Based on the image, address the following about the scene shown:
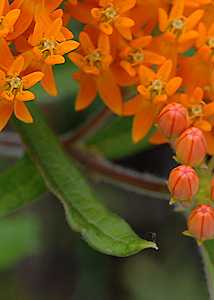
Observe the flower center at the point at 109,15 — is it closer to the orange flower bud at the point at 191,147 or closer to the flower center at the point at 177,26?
the flower center at the point at 177,26

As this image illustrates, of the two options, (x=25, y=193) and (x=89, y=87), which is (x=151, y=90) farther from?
(x=25, y=193)

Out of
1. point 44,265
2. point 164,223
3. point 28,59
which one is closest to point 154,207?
point 164,223

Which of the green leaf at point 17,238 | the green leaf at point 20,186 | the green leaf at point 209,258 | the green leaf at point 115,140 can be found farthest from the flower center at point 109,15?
the green leaf at point 17,238

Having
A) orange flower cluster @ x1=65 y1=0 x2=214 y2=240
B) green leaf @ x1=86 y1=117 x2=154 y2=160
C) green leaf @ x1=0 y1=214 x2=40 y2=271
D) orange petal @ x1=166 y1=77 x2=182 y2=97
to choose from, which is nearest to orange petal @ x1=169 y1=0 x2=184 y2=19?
orange flower cluster @ x1=65 y1=0 x2=214 y2=240

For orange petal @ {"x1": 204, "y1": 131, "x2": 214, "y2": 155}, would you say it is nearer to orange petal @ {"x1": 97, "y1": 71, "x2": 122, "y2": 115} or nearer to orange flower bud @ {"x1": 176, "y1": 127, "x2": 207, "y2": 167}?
orange flower bud @ {"x1": 176, "y1": 127, "x2": 207, "y2": 167}

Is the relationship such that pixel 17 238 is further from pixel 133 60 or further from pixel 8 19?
pixel 8 19

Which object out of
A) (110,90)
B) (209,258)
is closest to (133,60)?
(110,90)
